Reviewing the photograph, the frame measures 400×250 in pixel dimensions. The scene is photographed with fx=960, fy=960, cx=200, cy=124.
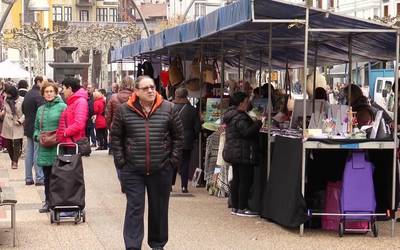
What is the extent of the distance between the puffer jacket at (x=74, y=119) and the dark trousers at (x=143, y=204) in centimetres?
258

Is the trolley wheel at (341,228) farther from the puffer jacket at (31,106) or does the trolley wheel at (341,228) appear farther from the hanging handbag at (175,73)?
the hanging handbag at (175,73)

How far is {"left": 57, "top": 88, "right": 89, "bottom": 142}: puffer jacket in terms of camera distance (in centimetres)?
1117

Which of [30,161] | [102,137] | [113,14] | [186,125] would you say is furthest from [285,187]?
[113,14]

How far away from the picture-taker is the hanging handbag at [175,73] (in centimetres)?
1823

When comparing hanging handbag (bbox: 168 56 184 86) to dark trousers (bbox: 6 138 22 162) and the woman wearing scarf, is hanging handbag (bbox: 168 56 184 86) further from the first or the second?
dark trousers (bbox: 6 138 22 162)

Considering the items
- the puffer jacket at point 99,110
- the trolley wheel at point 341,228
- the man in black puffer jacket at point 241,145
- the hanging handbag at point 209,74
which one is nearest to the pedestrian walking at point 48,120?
the man in black puffer jacket at point 241,145

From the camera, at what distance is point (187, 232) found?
10617mm

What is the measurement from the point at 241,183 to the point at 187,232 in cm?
135

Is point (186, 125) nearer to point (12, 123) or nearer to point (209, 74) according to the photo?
point (209, 74)

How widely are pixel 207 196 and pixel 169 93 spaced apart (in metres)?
5.13

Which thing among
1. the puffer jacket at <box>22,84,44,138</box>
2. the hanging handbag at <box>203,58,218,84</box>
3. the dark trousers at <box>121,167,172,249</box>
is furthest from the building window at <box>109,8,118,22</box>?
the dark trousers at <box>121,167,172,249</box>

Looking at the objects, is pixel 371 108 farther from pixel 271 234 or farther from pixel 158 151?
pixel 158 151

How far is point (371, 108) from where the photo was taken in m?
12.0

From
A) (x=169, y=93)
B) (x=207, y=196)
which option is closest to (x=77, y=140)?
(x=207, y=196)
